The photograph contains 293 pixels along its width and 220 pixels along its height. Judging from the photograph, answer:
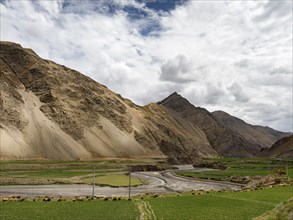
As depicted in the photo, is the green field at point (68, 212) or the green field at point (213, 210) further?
the green field at point (68, 212)

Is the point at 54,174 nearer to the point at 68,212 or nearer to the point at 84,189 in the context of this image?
the point at 84,189

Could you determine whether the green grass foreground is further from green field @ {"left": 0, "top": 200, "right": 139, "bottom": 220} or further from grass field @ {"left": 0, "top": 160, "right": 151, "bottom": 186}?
grass field @ {"left": 0, "top": 160, "right": 151, "bottom": 186}

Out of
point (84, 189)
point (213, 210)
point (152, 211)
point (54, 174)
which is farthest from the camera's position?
point (54, 174)

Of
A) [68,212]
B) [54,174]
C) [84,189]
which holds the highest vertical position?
[54,174]

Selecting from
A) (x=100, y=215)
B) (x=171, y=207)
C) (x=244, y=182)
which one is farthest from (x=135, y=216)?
(x=244, y=182)

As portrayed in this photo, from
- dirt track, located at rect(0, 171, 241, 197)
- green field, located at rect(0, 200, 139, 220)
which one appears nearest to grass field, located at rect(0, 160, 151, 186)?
dirt track, located at rect(0, 171, 241, 197)

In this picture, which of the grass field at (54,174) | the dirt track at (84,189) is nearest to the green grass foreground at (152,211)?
the dirt track at (84,189)

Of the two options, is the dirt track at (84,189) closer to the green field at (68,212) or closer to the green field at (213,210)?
the green field at (68,212)

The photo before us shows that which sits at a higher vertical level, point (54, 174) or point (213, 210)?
point (54, 174)

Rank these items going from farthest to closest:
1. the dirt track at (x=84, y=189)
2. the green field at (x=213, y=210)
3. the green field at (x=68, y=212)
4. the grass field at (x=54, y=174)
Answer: the grass field at (x=54, y=174) < the dirt track at (x=84, y=189) < the green field at (x=68, y=212) < the green field at (x=213, y=210)

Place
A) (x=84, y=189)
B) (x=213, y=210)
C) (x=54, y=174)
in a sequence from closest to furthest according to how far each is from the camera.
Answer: (x=213, y=210), (x=84, y=189), (x=54, y=174)

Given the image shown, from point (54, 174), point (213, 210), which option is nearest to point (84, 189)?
point (54, 174)
